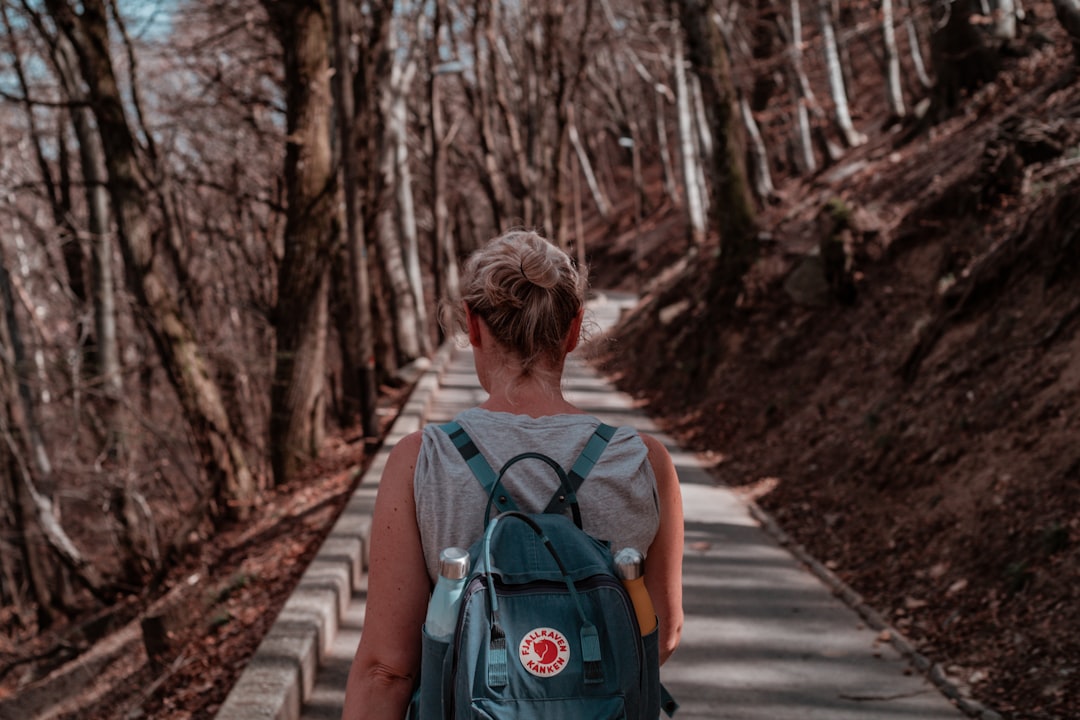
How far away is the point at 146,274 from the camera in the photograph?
10.9 metres

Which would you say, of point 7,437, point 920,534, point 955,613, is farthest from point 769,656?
point 7,437

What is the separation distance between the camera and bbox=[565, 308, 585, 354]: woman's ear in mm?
2273

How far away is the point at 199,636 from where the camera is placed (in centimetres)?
709

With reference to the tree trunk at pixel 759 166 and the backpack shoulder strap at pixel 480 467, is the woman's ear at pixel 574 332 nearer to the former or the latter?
the backpack shoulder strap at pixel 480 467

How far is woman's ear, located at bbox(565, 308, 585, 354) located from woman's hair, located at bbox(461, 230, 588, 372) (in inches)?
0.7

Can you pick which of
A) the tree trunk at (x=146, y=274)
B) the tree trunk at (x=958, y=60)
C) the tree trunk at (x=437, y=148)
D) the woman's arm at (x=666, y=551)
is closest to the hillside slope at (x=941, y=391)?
the tree trunk at (x=958, y=60)

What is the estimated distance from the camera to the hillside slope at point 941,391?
5.78m

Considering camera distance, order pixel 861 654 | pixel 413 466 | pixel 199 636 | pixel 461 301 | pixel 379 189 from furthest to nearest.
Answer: pixel 379 189 < pixel 199 636 < pixel 861 654 < pixel 461 301 < pixel 413 466

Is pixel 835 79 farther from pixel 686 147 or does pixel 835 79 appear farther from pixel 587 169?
pixel 587 169

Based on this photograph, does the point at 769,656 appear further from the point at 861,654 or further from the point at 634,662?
the point at 634,662

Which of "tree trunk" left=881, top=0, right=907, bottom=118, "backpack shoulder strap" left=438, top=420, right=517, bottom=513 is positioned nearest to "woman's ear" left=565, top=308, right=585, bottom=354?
"backpack shoulder strap" left=438, top=420, right=517, bottom=513

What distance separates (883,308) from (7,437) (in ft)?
35.0

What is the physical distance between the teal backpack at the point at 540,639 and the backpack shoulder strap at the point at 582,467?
5 cm

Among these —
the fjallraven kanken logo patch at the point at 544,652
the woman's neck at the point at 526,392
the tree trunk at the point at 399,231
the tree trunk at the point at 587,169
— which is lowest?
the fjallraven kanken logo patch at the point at 544,652
